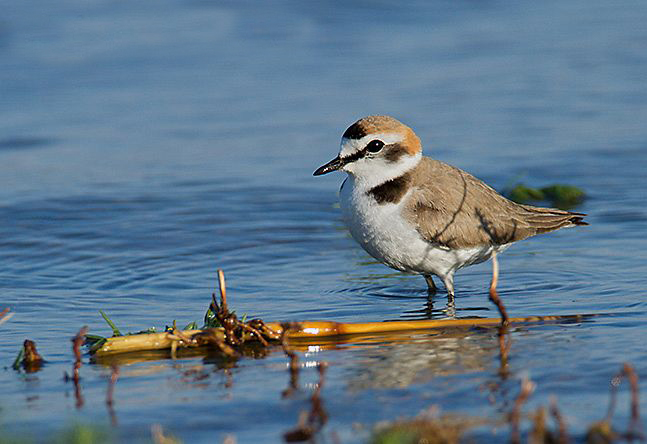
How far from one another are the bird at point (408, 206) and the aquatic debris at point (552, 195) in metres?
2.97

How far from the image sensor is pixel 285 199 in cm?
1138

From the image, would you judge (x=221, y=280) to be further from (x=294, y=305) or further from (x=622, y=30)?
(x=622, y=30)

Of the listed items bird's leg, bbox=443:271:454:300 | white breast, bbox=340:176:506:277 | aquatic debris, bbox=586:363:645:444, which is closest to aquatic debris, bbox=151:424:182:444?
aquatic debris, bbox=586:363:645:444

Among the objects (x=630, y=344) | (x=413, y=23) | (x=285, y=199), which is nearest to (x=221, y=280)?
(x=630, y=344)

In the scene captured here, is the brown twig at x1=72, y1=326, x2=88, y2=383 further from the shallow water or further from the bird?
the bird

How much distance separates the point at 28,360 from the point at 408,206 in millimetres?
2975

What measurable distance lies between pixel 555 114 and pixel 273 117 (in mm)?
3755

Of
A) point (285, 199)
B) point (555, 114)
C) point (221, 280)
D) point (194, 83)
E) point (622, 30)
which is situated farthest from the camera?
point (622, 30)

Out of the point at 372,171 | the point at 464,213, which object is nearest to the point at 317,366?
the point at 372,171

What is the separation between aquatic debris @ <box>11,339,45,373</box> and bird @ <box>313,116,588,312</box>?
2637mm

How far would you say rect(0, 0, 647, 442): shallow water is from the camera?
568 cm

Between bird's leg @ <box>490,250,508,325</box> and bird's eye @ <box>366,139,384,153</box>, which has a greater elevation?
bird's eye @ <box>366,139,384,153</box>

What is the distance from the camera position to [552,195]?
1110 cm

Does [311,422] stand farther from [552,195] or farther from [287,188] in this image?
[287,188]
